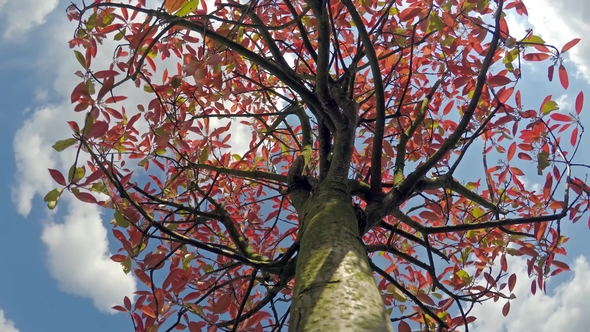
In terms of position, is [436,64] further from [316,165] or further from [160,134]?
[160,134]

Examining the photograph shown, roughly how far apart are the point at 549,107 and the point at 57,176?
261 centimetres

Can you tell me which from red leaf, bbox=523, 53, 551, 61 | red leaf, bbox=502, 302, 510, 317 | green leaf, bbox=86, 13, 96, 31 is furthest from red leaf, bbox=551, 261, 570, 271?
green leaf, bbox=86, 13, 96, 31

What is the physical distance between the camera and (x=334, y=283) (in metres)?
1.08

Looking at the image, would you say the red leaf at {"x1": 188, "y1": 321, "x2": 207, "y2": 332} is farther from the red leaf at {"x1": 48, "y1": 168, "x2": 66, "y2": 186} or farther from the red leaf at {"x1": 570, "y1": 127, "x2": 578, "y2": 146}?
the red leaf at {"x1": 570, "y1": 127, "x2": 578, "y2": 146}

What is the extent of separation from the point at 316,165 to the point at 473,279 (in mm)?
1610

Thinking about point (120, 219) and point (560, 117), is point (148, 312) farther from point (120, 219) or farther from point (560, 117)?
point (560, 117)

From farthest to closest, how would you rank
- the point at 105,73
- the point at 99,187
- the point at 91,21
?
1. the point at 91,21
2. the point at 99,187
3. the point at 105,73

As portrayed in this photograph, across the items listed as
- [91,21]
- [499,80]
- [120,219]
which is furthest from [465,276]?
[91,21]

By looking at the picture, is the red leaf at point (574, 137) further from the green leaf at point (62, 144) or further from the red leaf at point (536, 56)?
the green leaf at point (62, 144)

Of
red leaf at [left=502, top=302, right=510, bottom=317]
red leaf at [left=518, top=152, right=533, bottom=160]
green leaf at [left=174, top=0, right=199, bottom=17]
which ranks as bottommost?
red leaf at [left=502, top=302, right=510, bottom=317]

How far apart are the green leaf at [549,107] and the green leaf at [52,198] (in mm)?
2595

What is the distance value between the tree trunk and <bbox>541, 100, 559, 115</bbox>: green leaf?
1.47m

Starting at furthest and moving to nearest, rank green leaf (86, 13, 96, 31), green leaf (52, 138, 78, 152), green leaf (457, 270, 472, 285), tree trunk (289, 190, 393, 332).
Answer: green leaf (457, 270, 472, 285) → green leaf (86, 13, 96, 31) → green leaf (52, 138, 78, 152) → tree trunk (289, 190, 393, 332)

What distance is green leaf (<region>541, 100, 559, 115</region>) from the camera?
6.98 feet
